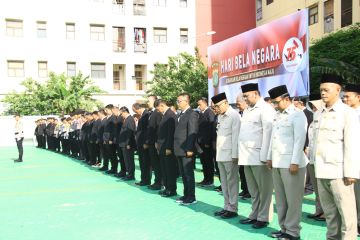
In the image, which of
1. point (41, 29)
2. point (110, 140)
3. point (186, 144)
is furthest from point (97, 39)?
point (186, 144)

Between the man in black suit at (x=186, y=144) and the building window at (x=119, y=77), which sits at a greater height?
the building window at (x=119, y=77)

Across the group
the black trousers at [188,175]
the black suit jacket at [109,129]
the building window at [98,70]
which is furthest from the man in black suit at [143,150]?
the building window at [98,70]

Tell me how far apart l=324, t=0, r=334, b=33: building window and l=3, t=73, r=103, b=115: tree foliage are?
1659 cm

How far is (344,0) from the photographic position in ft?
71.9

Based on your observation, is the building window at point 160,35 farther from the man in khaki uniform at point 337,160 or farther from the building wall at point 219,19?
the man in khaki uniform at point 337,160

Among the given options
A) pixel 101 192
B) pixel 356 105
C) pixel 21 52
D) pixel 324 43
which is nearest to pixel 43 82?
pixel 21 52

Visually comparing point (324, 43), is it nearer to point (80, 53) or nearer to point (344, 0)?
point (344, 0)

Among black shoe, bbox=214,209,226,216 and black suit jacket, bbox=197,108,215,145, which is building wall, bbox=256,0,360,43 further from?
black shoe, bbox=214,209,226,216

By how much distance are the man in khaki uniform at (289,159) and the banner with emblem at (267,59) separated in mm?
4911

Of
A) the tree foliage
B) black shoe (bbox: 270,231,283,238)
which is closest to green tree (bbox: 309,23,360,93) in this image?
black shoe (bbox: 270,231,283,238)

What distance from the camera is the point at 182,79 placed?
985 inches

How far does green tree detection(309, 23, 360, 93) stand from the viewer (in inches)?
603

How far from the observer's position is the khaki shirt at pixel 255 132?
238 inches

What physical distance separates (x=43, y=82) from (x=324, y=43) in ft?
74.7
